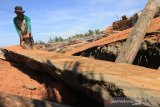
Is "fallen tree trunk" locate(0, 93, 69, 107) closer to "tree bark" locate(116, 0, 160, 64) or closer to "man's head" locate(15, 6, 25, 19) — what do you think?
"tree bark" locate(116, 0, 160, 64)

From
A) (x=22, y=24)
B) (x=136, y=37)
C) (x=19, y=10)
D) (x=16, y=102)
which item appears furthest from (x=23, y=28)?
(x=16, y=102)

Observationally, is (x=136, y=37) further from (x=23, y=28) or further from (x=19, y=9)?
(x=23, y=28)

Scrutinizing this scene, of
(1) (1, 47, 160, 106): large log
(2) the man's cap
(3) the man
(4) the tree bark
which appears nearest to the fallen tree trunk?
(1) (1, 47, 160, 106): large log

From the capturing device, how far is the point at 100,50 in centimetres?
881

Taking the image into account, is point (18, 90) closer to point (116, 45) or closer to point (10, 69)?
point (10, 69)

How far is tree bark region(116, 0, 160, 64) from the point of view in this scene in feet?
22.2

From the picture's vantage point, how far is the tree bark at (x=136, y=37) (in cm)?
676

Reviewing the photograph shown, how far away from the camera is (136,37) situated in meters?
7.09

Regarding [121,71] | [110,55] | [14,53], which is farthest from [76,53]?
[121,71]

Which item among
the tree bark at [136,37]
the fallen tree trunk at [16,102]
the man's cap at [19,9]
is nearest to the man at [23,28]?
the man's cap at [19,9]

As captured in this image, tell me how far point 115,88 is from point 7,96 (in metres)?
1.35

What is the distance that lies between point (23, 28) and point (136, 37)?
403 centimetres

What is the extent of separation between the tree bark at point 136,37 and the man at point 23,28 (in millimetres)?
3668

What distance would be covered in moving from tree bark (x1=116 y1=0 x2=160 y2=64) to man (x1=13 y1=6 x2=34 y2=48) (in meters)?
3.67
